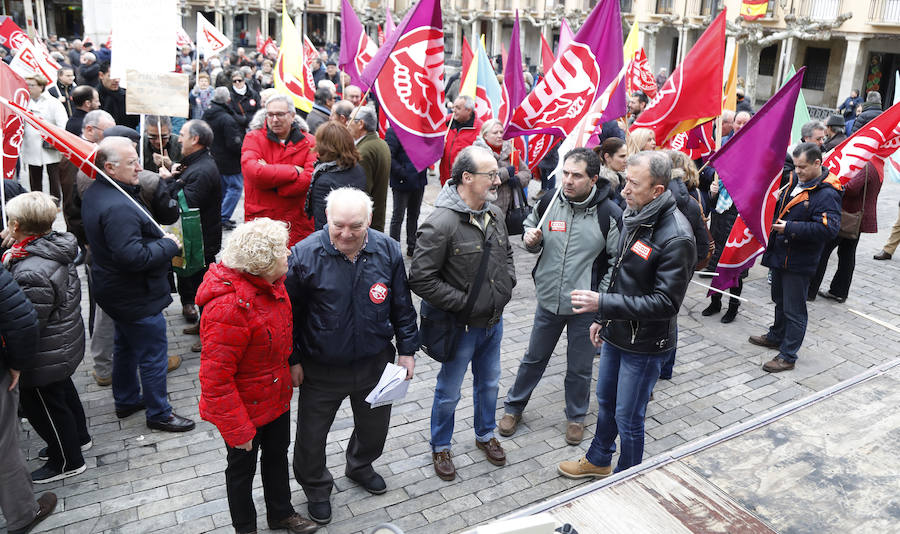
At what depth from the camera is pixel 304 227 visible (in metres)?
6.43

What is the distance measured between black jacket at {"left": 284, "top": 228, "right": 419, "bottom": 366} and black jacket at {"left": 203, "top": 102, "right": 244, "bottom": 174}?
6.12 m

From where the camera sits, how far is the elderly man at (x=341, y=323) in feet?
11.8

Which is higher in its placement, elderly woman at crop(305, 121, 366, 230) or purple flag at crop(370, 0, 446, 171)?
purple flag at crop(370, 0, 446, 171)

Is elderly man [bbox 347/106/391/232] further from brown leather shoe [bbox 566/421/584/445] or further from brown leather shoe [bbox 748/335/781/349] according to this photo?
brown leather shoe [bbox 748/335/781/349]

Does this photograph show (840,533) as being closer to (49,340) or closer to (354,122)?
(49,340)

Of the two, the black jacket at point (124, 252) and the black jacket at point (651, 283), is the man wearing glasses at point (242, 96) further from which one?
the black jacket at point (651, 283)

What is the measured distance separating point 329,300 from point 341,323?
14cm

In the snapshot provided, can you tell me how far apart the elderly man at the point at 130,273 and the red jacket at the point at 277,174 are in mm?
1409

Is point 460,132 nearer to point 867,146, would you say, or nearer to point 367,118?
point 367,118

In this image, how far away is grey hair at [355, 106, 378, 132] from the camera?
22.1ft

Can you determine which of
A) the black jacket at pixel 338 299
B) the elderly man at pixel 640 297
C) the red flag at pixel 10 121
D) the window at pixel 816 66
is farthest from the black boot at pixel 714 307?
the window at pixel 816 66

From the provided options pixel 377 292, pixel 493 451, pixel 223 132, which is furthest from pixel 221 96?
pixel 493 451

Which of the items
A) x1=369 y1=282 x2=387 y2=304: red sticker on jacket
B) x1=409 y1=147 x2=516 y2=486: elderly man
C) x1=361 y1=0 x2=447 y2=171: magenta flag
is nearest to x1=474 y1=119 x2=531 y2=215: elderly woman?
x1=361 y1=0 x2=447 y2=171: magenta flag

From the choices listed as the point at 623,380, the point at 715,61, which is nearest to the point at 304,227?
the point at 623,380
